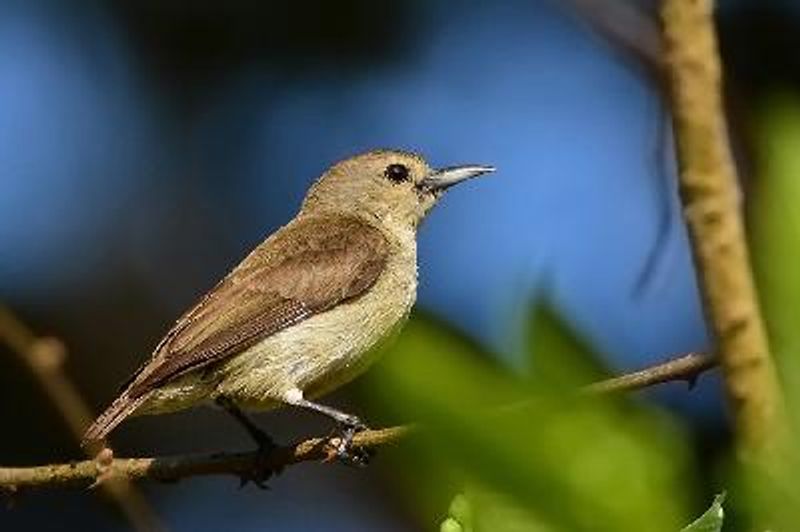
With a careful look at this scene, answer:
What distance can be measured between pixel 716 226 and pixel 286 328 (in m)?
3.28

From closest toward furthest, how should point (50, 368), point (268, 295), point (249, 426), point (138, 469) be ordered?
1. point (138, 469)
2. point (50, 368)
3. point (249, 426)
4. point (268, 295)

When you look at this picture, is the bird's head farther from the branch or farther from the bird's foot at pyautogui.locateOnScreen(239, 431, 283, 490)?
the branch

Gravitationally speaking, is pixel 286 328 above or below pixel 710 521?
below

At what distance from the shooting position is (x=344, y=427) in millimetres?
3812

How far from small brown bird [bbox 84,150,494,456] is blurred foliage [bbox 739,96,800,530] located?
2.56 metres

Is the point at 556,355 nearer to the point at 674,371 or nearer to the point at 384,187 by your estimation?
the point at 674,371

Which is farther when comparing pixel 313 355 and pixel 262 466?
pixel 313 355

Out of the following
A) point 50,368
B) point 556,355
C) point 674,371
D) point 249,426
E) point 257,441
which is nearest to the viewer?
point 556,355

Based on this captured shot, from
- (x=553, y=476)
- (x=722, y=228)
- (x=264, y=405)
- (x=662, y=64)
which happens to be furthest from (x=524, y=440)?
(x=264, y=405)

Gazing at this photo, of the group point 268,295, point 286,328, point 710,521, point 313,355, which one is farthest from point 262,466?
point 710,521

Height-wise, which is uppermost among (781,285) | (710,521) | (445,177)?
(781,285)

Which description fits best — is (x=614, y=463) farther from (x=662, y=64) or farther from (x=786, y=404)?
(x=662, y=64)

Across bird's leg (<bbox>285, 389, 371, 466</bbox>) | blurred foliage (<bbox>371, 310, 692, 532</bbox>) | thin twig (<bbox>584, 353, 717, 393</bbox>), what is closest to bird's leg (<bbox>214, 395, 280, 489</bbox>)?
bird's leg (<bbox>285, 389, 371, 466</bbox>)

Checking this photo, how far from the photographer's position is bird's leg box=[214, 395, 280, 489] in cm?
381
